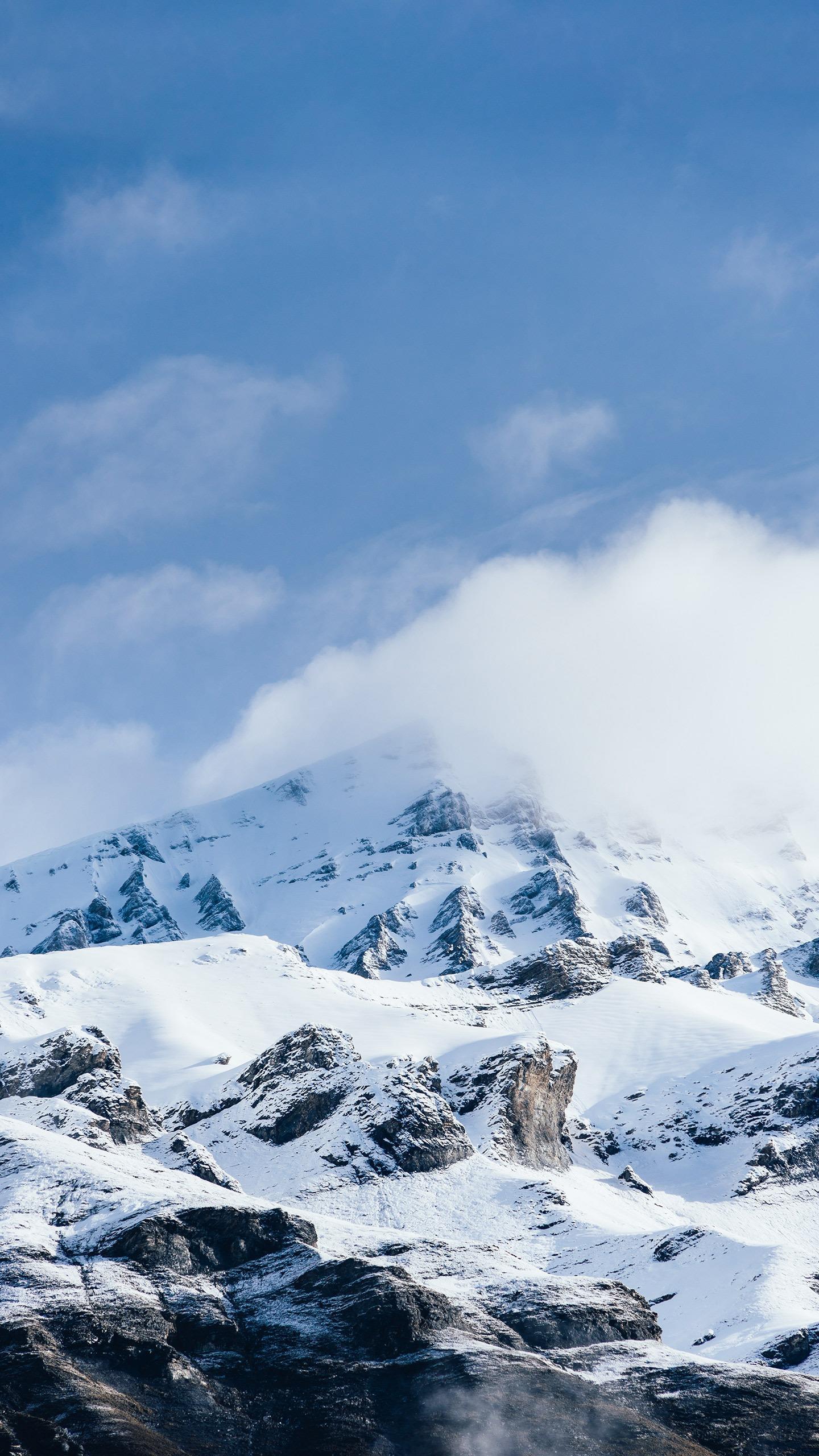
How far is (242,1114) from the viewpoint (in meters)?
137

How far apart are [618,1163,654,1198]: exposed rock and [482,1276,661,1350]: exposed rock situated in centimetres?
6228

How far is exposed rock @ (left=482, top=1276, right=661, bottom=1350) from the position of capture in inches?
2844

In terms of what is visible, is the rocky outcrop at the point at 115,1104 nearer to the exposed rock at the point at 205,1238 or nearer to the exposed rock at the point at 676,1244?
the exposed rock at the point at 205,1238

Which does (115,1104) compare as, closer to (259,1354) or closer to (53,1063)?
(53,1063)

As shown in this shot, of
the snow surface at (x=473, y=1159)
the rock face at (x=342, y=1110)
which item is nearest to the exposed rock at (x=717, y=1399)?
the snow surface at (x=473, y=1159)

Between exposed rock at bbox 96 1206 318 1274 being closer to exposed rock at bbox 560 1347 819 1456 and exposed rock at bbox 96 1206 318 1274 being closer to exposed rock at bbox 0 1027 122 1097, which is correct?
exposed rock at bbox 560 1347 819 1456

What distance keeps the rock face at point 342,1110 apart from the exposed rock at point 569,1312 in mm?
49423

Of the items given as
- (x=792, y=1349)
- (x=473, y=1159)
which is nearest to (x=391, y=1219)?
(x=473, y=1159)

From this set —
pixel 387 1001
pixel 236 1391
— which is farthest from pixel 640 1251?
pixel 387 1001

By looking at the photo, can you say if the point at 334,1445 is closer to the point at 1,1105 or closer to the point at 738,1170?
the point at 1,1105

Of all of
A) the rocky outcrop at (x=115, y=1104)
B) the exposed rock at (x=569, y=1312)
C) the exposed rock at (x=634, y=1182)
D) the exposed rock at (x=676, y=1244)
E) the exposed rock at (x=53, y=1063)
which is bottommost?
the exposed rock at (x=634, y=1182)

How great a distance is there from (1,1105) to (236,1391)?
217 ft

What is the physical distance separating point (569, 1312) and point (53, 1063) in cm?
7358

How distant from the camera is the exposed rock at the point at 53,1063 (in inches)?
5182
